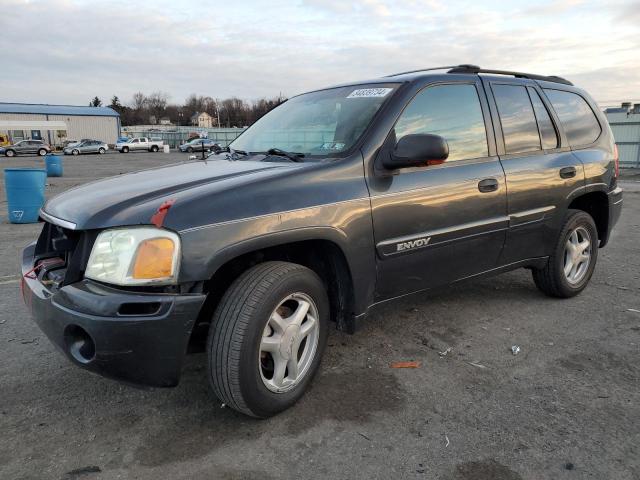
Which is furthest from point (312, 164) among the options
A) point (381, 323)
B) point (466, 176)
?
point (381, 323)

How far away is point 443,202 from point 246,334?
5.02 ft

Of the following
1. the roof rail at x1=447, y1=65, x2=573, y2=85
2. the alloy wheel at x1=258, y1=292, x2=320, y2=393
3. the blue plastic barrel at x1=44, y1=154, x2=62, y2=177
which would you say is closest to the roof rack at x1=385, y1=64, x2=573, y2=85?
the roof rail at x1=447, y1=65, x2=573, y2=85

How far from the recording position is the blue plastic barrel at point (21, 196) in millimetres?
8672

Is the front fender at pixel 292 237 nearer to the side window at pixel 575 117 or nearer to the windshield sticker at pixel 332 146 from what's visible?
the windshield sticker at pixel 332 146

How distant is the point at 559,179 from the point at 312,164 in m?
2.25

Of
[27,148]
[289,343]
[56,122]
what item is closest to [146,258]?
[289,343]

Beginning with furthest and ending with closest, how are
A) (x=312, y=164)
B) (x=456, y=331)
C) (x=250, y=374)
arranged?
(x=456, y=331) → (x=312, y=164) → (x=250, y=374)

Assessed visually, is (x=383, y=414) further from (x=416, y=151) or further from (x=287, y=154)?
(x=287, y=154)

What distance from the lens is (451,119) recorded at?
11.1ft

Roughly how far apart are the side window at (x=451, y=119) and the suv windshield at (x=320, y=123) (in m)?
0.20

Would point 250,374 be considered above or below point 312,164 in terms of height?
below

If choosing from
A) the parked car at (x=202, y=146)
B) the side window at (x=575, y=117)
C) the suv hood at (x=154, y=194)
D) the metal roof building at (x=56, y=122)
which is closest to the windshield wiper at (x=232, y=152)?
the parked car at (x=202, y=146)

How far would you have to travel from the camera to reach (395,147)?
9.52ft

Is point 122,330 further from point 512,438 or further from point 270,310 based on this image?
point 512,438
